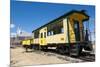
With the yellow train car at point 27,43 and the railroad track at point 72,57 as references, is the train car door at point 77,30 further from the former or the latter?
the yellow train car at point 27,43

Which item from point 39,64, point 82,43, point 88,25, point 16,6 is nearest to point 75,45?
point 82,43

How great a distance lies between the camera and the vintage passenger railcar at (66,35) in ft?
8.41

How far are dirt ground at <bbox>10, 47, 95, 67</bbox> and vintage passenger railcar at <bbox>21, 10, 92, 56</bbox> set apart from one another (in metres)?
0.08

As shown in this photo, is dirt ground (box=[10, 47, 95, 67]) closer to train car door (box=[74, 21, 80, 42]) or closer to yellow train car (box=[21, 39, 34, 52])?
yellow train car (box=[21, 39, 34, 52])

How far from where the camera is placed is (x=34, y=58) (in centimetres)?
249

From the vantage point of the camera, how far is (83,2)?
2684mm

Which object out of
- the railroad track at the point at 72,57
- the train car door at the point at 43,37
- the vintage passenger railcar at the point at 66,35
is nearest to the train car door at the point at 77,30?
the vintage passenger railcar at the point at 66,35

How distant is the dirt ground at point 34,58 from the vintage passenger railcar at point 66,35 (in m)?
0.08

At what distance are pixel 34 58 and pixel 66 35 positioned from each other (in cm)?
44

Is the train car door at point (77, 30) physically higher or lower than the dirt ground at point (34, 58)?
higher
